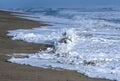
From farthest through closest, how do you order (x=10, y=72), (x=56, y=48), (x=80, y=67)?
(x=56, y=48) → (x=80, y=67) → (x=10, y=72)

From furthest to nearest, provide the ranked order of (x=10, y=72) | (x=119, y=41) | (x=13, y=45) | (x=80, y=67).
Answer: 1. (x=119, y=41)
2. (x=13, y=45)
3. (x=80, y=67)
4. (x=10, y=72)

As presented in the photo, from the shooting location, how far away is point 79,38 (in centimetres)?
2308

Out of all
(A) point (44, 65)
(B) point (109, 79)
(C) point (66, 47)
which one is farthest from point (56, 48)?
(B) point (109, 79)

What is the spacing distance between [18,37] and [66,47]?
484 cm

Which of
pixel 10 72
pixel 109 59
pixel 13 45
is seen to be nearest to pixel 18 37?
pixel 13 45

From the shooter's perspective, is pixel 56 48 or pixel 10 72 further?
pixel 56 48

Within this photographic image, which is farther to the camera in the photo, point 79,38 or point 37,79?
point 79,38

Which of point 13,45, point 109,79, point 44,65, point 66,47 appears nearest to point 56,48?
point 66,47

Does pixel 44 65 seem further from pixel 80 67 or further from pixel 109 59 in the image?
pixel 109 59

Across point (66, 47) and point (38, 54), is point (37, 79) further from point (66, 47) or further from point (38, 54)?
point (66, 47)

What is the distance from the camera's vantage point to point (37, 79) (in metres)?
11.5

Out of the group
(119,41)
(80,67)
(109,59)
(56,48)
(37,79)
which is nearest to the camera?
(37,79)

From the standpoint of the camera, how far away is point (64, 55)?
Result: 1661 centimetres

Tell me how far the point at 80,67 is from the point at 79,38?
8.97 m
